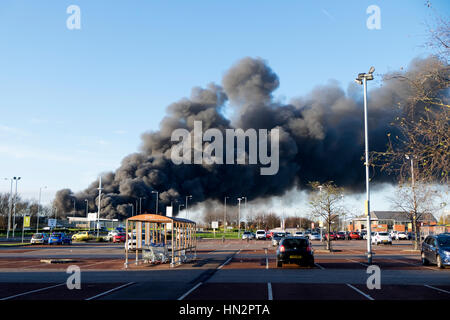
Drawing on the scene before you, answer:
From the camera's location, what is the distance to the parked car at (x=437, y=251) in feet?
56.7

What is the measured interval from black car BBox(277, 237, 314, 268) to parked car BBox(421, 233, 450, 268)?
499 cm

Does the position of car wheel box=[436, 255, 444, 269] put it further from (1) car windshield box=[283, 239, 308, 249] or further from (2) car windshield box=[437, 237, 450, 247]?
(1) car windshield box=[283, 239, 308, 249]

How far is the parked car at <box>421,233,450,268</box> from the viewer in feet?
56.7

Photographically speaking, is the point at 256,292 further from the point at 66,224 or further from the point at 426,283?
the point at 66,224

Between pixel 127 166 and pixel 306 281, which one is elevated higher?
pixel 127 166

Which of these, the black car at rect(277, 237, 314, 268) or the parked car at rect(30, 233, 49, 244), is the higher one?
the black car at rect(277, 237, 314, 268)

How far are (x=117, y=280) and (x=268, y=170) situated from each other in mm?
61105

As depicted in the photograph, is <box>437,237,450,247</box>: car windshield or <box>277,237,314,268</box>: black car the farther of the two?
<box>437,237,450,247</box>: car windshield

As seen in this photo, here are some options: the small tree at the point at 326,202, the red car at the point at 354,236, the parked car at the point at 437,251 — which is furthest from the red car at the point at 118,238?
the parked car at the point at 437,251

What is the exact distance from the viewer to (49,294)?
10422 millimetres

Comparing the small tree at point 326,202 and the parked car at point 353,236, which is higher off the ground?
the small tree at point 326,202

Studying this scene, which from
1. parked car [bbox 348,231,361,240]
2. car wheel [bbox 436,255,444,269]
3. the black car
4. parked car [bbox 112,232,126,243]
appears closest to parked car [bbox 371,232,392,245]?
parked car [bbox 348,231,361,240]

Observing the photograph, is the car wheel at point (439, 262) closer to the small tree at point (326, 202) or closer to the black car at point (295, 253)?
the black car at point (295, 253)
